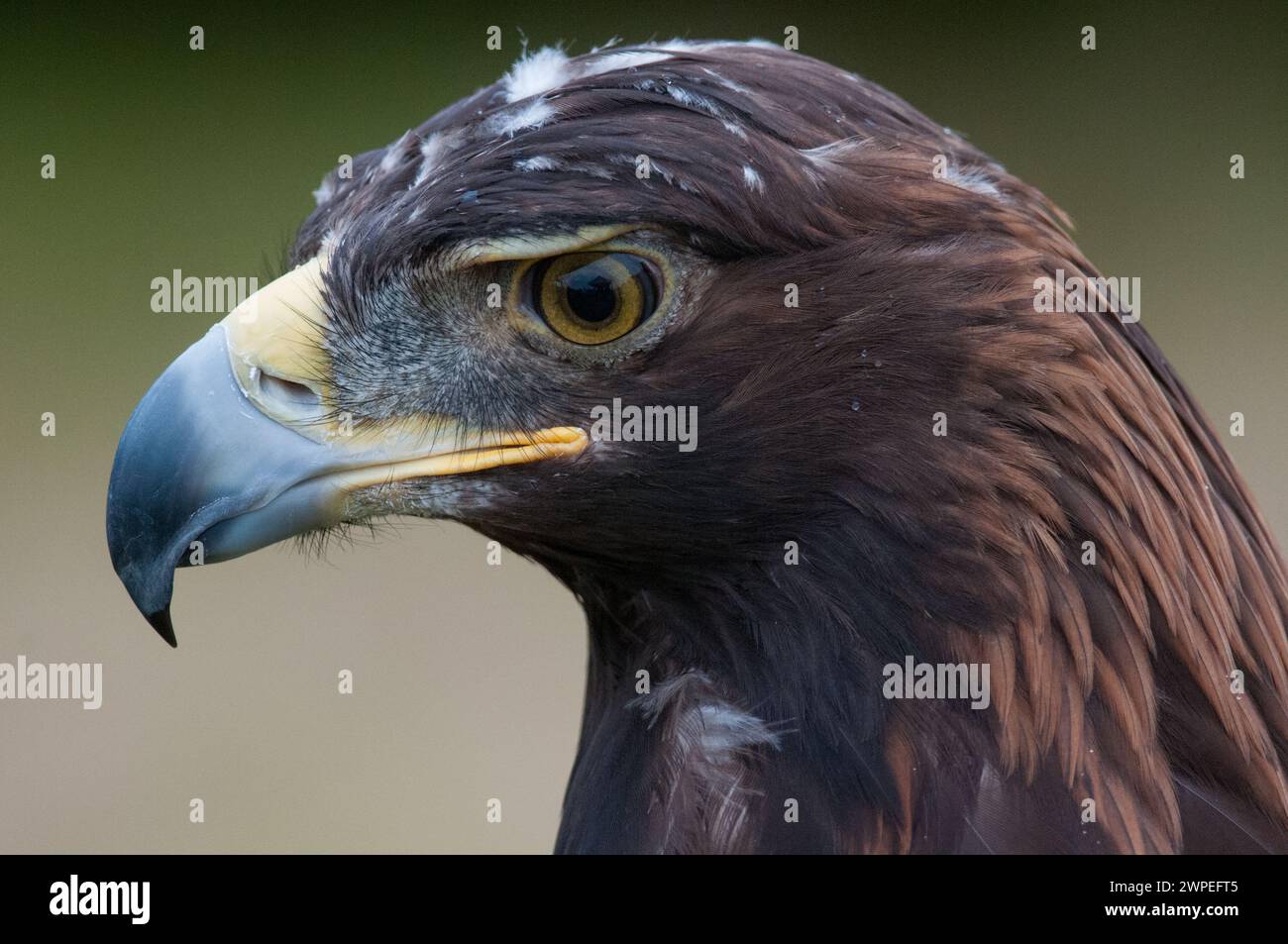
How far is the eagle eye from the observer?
1.82 m

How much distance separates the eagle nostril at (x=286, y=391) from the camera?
6.31 ft

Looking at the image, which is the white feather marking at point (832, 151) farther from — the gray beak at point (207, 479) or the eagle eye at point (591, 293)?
the gray beak at point (207, 479)

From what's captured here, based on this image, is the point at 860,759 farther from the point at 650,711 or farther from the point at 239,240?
the point at 239,240

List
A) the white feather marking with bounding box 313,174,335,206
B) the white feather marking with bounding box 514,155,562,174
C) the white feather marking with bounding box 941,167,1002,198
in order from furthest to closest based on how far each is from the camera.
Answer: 1. the white feather marking with bounding box 313,174,335,206
2. the white feather marking with bounding box 941,167,1002,198
3. the white feather marking with bounding box 514,155,562,174

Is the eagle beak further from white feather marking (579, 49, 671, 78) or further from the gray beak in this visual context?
white feather marking (579, 49, 671, 78)

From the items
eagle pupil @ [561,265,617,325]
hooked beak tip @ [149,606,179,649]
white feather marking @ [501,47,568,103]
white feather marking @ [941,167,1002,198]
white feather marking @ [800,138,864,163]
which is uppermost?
white feather marking @ [501,47,568,103]

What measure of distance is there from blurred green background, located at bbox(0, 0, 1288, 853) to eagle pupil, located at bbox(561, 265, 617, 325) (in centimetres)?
400

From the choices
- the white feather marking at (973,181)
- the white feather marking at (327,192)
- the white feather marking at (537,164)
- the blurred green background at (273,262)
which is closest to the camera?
the white feather marking at (537,164)

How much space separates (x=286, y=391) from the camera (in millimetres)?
1935

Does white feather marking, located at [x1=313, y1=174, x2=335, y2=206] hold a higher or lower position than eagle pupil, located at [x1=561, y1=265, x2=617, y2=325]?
higher

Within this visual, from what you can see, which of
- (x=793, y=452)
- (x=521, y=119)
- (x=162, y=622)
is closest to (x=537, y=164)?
(x=521, y=119)

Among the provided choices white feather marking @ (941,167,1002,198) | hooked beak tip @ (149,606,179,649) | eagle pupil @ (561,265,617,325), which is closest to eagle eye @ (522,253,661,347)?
eagle pupil @ (561,265,617,325)

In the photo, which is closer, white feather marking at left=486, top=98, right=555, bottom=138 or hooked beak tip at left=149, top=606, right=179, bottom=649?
white feather marking at left=486, top=98, right=555, bottom=138

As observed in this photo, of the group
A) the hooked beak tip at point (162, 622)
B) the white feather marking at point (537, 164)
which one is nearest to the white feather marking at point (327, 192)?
the white feather marking at point (537, 164)
